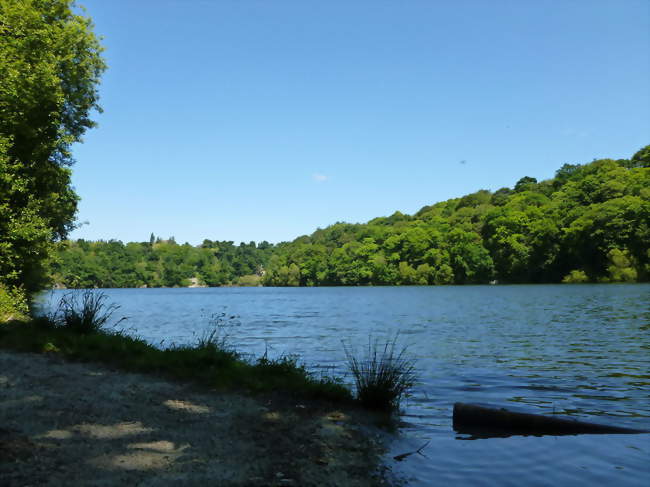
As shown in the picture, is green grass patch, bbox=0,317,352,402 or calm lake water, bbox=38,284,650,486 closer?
calm lake water, bbox=38,284,650,486

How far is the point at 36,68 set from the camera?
811 inches

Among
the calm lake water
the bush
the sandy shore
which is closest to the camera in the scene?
the sandy shore

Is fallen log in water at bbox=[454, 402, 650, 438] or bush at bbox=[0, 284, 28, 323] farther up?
bush at bbox=[0, 284, 28, 323]

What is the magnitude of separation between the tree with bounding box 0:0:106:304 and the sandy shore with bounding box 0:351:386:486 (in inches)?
492

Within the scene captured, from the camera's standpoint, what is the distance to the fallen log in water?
825 centimetres

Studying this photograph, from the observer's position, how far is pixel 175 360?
438 inches

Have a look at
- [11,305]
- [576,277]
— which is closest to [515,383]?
[11,305]

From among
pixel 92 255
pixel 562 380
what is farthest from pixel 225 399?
pixel 92 255

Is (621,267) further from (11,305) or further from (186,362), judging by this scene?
(11,305)

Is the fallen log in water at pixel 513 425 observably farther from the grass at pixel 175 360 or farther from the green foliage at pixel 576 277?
the green foliage at pixel 576 277

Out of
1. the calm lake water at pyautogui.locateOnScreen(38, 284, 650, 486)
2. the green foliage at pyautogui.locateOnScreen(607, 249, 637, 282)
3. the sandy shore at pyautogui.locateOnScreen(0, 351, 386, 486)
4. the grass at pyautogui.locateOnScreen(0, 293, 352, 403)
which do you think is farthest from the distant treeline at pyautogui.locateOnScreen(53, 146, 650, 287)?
the sandy shore at pyautogui.locateOnScreen(0, 351, 386, 486)

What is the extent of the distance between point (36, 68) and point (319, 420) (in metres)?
20.4

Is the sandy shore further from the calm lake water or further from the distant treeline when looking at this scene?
the distant treeline

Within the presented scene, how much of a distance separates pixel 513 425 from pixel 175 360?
7.28 meters
